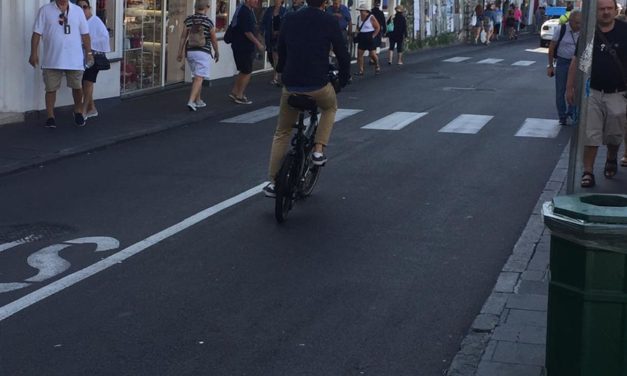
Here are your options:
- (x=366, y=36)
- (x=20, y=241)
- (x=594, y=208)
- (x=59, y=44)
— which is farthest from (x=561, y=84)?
(x=594, y=208)

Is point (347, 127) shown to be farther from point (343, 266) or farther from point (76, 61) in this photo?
point (343, 266)

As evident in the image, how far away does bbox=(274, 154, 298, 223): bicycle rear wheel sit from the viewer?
9.71m

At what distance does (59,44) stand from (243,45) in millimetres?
4709

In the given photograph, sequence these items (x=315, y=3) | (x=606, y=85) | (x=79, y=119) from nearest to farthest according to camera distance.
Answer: (x=315, y=3) < (x=606, y=85) < (x=79, y=119)

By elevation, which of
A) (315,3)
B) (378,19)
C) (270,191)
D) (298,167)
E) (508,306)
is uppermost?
(315,3)

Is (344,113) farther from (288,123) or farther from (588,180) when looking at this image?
(288,123)

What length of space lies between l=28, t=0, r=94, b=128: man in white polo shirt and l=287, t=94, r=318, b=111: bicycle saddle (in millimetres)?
6370

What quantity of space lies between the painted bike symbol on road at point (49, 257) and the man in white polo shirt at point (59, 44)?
22.1ft

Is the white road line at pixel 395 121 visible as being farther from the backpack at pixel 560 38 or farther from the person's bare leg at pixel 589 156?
the person's bare leg at pixel 589 156

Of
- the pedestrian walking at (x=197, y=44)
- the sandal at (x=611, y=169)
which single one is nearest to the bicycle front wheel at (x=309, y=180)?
the sandal at (x=611, y=169)

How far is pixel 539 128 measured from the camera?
17062 millimetres

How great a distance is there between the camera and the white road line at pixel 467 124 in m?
16.5

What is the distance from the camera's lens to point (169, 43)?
22.9 m

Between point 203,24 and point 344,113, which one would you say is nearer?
point 203,24
